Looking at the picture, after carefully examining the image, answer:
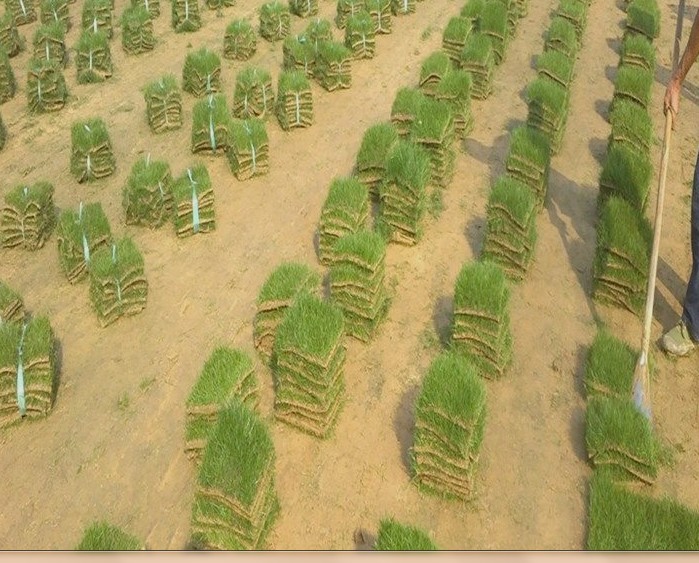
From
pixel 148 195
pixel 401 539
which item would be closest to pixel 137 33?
pixel 148 195

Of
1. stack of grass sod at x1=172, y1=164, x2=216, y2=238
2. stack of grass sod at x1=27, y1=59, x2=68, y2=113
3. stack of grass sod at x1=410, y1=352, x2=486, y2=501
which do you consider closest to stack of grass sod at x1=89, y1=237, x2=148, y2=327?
stack of grass sod at x1=172, y1=164, x2=216, y2=238

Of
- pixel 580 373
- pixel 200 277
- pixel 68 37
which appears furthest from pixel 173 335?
pixel 68 37

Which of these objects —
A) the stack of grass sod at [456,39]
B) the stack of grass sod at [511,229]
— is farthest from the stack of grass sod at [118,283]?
the stack of grass sod at [456,39]

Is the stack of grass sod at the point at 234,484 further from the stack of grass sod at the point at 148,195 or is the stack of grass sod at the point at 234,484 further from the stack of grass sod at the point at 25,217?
the stack of grass sod at the point at 25,217

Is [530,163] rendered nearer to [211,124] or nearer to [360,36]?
[211,124]

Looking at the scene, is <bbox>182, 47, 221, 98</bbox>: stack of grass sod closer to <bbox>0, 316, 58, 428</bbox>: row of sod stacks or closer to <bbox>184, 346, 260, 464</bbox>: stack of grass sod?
<bbox>0, 316, 58, 428</bbox>: row of sod stacks
